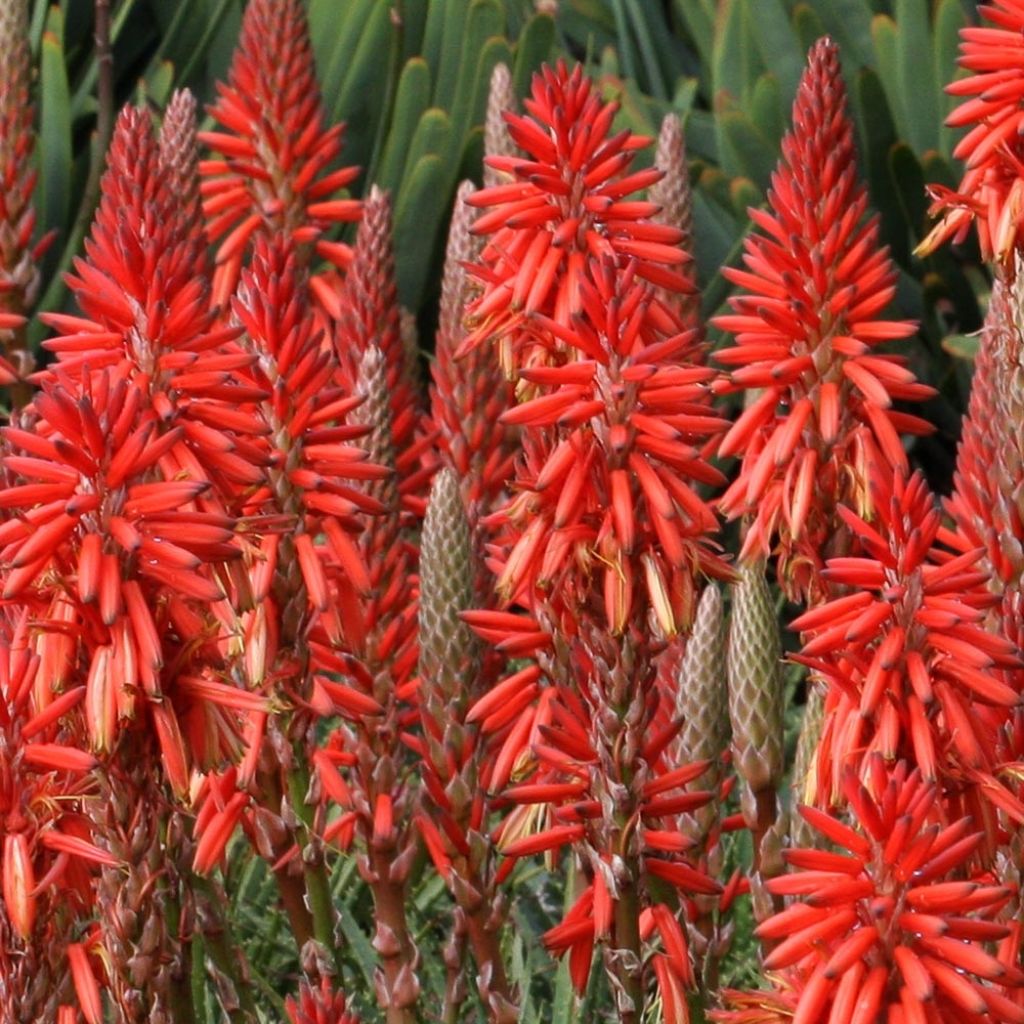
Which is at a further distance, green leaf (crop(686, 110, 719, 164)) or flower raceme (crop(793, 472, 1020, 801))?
green leaf (crop(686, 110, 719, 164))

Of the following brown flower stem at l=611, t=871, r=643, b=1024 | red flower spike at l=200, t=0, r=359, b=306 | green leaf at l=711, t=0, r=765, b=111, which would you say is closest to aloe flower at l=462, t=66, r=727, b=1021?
brown flower stem at l=611, t=871, r=643, b=1024

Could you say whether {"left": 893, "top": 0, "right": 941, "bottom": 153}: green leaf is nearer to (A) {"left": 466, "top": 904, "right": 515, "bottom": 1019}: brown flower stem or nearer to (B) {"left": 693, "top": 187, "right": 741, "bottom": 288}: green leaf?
(B) {"left": 693, "top": 187, "right": 741, "bottom": 288}: green leaf

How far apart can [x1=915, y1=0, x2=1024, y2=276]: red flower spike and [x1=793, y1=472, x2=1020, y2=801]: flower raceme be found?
737mm

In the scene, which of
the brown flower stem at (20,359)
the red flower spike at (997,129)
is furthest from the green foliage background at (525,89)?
the red flower spike at (997,129)

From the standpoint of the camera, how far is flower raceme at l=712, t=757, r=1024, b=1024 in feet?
4.73

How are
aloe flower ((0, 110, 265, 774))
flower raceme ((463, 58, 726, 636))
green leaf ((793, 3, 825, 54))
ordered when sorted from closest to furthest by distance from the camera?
aloe flower ((0, 110, 265, 774))
flower raceme ((463, 58, 726, 636))
green leaf ((793, 3, 825, 54))

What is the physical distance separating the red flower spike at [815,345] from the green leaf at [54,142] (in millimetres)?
2592

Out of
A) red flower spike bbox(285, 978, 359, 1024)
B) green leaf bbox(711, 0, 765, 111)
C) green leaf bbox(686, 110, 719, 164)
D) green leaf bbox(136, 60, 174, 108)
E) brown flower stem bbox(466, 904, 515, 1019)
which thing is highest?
green leaf bbox(136, 60, 174, 108)

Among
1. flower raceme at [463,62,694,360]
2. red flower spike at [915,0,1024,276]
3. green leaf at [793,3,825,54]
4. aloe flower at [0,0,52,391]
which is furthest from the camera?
green leaf at [793,3,825,54]

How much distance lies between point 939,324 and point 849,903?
3472 millimetres

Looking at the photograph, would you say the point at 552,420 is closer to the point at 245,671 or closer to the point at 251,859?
the point at 245,671

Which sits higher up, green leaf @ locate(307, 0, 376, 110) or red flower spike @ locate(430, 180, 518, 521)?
green leaf @ locate(307, 0, 376, 110)

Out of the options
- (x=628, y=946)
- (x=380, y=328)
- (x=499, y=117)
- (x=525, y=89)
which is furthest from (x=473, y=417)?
(x=525, y=89)

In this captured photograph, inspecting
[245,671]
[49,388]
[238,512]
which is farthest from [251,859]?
[49,388]
